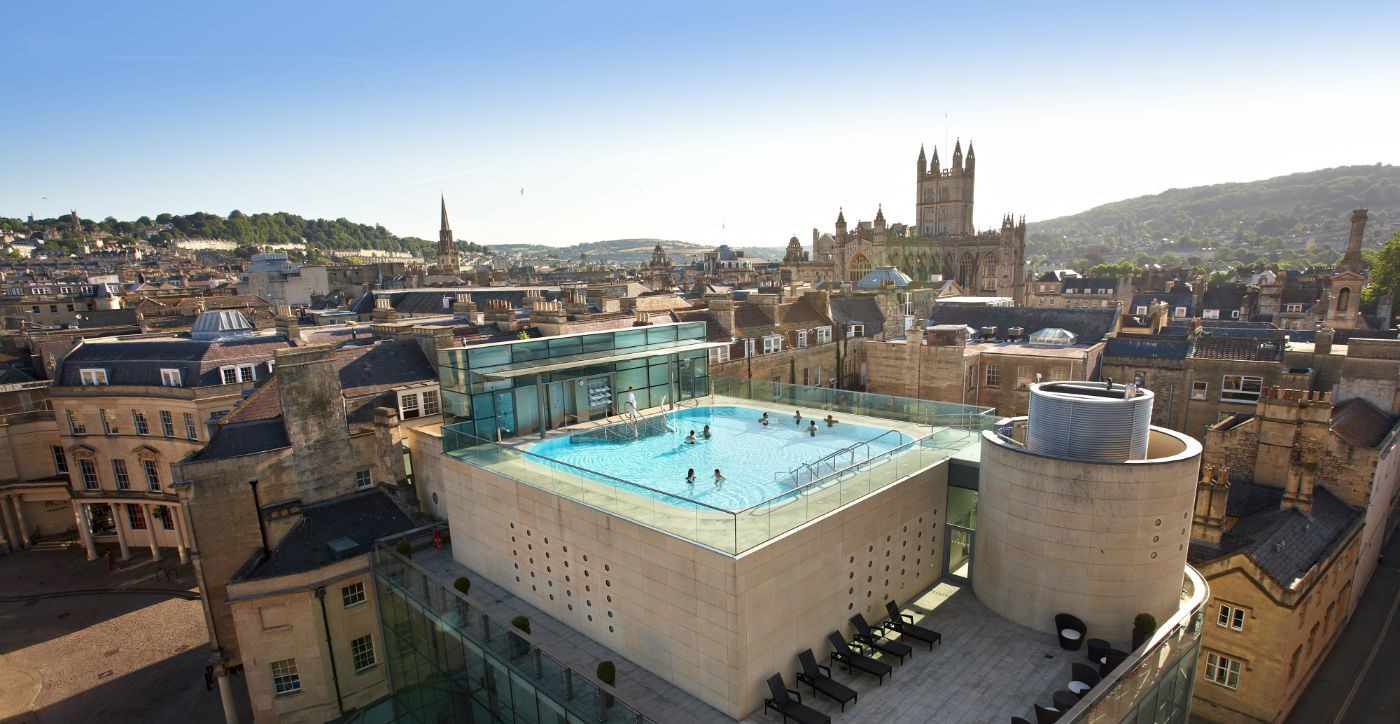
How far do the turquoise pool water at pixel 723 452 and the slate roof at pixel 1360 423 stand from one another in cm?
2066

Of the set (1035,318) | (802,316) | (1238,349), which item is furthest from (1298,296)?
(802,316)

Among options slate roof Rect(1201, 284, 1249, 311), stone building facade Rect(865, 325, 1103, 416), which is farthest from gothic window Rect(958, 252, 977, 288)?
stone building facade Rect(865, 325, 1103, 416)

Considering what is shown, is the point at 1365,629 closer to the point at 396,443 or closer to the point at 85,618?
the point at 396,443

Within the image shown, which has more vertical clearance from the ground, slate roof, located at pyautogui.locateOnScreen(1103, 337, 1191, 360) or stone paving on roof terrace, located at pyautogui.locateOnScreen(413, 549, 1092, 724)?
slate roof, located at pyautogui.locateOnScreen(1103, 337, 1191, 360)

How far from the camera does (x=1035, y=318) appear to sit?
152 ft

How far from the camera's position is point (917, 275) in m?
114

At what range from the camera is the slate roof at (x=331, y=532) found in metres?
23.6

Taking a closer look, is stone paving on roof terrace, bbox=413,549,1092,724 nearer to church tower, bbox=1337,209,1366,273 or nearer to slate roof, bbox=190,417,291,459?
slate roof, bbox=190,417,291,459

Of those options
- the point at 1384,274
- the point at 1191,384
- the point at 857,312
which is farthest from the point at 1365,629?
the point at 1384,274

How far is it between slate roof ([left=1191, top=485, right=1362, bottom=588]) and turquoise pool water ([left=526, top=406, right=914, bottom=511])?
13.7 meters

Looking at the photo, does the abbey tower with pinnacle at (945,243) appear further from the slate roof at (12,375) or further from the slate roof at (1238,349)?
Result: the slate roof at (12,375)

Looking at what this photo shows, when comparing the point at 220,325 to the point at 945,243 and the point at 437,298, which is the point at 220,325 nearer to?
the point at 437,298

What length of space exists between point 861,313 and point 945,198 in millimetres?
88940

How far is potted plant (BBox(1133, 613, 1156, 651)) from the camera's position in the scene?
1714cm
